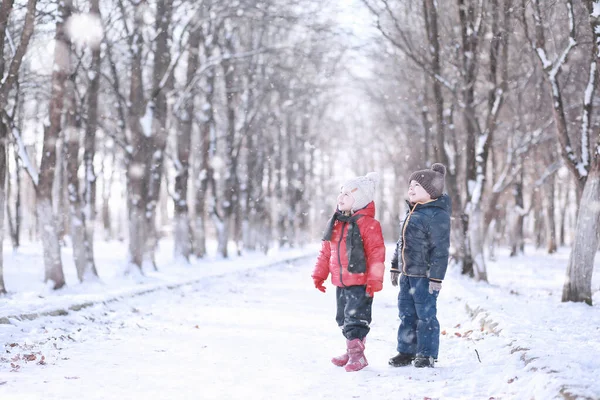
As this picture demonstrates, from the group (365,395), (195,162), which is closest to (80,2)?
(365,395)

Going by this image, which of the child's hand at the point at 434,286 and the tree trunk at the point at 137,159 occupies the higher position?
the tree trunk at the point at 137,159

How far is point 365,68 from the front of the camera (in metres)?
27.8

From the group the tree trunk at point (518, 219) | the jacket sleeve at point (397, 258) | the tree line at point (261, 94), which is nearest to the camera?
the jacket sleeve at point (397, 258)

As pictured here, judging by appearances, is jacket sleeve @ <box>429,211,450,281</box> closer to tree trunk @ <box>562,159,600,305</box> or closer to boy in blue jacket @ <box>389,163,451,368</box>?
boy in blue jacket @ <box>389,163,451,368</box>

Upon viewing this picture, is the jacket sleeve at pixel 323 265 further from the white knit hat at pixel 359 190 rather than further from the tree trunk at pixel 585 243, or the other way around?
the tree trunk at pixel 585 243

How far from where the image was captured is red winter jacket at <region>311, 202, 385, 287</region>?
5.60 m

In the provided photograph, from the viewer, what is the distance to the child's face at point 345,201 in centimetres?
578

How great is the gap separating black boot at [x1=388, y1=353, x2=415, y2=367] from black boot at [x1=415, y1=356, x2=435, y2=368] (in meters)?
0.18

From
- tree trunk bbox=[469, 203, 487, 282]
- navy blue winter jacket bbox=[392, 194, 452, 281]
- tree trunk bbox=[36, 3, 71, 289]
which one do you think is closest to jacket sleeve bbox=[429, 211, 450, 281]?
navy blue winter jacket bbox=[392, 194, 452, 281]

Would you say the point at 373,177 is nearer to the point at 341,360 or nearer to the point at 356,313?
the point at 356,313

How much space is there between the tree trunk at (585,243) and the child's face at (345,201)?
218 inches

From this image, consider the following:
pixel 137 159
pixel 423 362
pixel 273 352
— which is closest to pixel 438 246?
pixel 423 362

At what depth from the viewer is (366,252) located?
5715 mm

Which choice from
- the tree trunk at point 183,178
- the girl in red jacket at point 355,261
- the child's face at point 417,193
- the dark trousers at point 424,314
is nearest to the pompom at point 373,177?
the girl in red jacket at point 355,261
